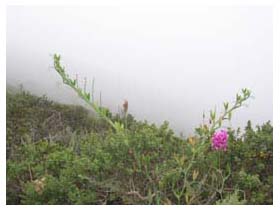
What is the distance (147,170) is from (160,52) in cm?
105

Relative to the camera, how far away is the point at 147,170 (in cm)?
293

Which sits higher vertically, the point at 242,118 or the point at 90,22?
the point at 90,22

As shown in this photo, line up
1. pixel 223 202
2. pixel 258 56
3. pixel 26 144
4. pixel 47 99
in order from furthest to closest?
pixel 47 99
pixel 258 56
pixel 26 144
pixel 223 202

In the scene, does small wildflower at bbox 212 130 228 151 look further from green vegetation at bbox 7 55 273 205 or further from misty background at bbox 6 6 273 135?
misty background at bbox 6 6 273 135

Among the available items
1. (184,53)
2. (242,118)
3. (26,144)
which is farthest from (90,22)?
(242,118)

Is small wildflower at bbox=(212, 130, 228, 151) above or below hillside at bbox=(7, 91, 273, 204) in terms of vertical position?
above

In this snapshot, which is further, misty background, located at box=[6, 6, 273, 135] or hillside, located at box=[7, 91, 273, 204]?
misty background, located at box=[6, 6, 273, 135]

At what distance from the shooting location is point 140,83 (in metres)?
3.83

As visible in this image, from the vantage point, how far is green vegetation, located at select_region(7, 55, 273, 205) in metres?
2.84

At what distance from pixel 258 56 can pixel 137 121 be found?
87cm

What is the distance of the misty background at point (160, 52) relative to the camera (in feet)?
12.0

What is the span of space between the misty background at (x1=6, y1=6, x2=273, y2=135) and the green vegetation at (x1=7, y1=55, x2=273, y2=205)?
57 centimetres

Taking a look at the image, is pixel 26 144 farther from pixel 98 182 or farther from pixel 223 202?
pixel 223 202

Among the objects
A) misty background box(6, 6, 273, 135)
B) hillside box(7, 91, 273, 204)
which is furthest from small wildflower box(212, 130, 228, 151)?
misty background box(6, 6, 273, 135)
